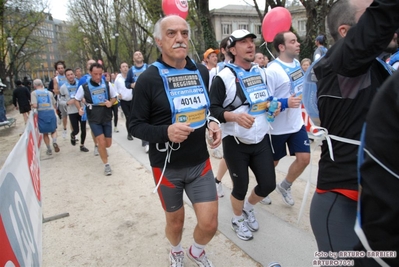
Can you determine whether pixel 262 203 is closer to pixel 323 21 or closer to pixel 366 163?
pixel 366 163

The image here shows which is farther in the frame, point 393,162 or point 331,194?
point 331,194

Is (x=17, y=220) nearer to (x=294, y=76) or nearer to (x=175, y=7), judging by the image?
(x=175, y=7)

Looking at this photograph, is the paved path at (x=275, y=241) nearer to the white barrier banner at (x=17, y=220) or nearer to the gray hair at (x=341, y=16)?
the white barrier banner at (x=17, y=220)

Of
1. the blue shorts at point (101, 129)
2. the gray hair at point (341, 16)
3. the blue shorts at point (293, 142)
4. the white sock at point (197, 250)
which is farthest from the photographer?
the blue shorts at point (101, 129)

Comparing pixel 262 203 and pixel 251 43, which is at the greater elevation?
pixel 251 43

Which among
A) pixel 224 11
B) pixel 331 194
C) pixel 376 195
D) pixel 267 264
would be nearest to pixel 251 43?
pixel 331 194

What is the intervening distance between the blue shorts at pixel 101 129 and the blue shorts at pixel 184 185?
11.7 feet

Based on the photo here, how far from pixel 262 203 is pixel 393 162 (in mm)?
3137

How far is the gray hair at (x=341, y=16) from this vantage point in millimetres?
1452

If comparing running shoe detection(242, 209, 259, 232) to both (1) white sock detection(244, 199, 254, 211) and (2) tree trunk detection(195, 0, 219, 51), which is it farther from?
(2) tree trunk detection(195, 0, 219, 51)

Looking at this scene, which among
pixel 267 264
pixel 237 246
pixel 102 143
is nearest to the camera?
pixel 267 264

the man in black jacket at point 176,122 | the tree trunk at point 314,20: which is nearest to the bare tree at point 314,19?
the tree trunk at point 314,20

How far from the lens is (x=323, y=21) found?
1077cm

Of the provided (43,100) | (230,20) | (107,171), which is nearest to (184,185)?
(107,171)
